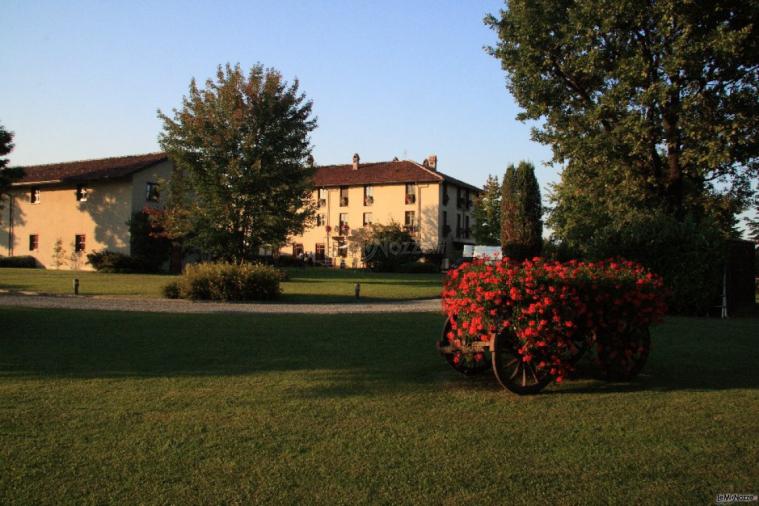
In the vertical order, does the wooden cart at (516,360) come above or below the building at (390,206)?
below

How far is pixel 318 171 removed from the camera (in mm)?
56281

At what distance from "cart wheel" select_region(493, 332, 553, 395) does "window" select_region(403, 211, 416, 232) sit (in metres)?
50.4

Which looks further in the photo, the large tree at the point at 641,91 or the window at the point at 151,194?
the window at the point at 151,194

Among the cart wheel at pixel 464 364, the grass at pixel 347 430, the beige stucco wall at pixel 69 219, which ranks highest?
the beige stucco wall at pixel 69 219

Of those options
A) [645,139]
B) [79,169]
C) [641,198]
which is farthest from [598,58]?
[79,169]

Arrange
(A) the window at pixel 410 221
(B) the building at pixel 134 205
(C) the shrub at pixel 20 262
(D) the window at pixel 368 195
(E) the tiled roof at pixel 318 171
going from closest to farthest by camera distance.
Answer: (B) the building at pixel 134 205 → (E) the tiled roof at pixel 318 171 → (C) the shrub at pixel 20 262 → (A) the window at pixel 410 221 → (D) the window at pixel 368 195

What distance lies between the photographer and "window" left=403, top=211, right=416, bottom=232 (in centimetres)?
5762

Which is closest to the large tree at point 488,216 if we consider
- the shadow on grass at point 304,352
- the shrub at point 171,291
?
the shrub at point 171,291

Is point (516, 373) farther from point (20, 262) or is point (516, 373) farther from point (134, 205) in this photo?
point (20, 262)

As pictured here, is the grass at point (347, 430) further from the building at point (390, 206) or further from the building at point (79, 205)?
the building at point (390, 206)

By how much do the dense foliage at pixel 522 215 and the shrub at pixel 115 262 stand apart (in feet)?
71.8

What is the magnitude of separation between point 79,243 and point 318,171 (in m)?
22.7

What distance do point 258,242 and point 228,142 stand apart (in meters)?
4.52

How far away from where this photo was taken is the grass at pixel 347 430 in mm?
3957
